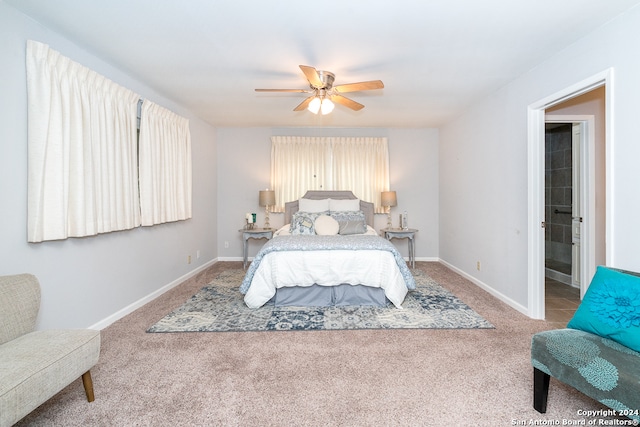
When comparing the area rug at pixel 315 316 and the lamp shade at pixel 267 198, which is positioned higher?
the lamp shade at pixel 267 198

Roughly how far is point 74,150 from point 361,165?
4150 millimetres

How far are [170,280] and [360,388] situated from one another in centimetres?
306

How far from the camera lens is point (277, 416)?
5.41 feet

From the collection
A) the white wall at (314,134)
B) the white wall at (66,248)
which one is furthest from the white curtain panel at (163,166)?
the white wall at (314,134)

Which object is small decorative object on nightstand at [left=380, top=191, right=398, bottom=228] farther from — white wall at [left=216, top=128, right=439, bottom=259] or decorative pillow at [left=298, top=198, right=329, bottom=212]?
decorative pillow at [left=298, top=198, right=329, bottom=212]

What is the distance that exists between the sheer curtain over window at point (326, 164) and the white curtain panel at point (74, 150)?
274cm

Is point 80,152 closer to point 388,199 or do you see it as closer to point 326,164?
point 326,164

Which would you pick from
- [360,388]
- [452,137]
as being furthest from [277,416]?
[452,137]

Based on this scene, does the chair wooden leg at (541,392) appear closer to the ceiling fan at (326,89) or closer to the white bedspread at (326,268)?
the white bedspread at (326,268)

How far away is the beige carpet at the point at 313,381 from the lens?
1.65 meters

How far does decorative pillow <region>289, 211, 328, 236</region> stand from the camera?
4.53m

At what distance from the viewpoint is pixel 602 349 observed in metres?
1.48

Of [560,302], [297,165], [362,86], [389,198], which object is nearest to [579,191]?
[560,302]

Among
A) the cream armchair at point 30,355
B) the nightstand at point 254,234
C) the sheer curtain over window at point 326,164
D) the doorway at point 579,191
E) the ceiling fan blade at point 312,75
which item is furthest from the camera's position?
the sheer curtain over window at point 326,164
